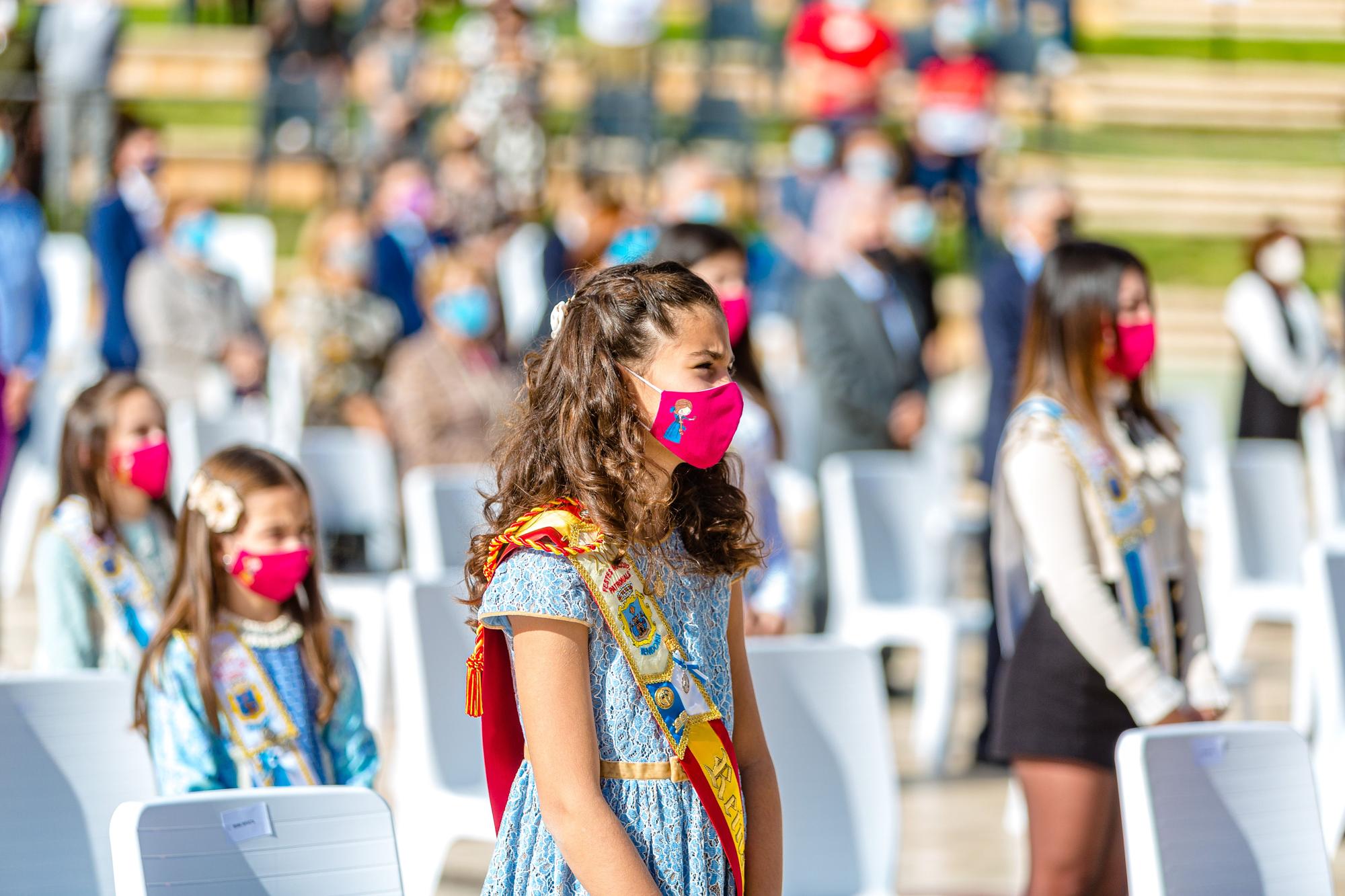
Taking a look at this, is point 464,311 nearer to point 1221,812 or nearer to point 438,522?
point 438,522

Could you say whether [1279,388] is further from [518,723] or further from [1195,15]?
[1195,15]

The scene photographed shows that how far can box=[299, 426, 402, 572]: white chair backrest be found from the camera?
596 cm

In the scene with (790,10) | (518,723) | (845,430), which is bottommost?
(518,723)

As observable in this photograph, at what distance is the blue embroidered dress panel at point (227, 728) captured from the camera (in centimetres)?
302

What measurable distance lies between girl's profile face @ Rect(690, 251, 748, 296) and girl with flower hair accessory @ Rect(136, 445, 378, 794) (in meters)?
0.98

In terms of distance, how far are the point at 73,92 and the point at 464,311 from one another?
5825mm

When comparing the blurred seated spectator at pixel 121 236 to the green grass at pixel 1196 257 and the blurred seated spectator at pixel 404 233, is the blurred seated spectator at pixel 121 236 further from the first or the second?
the green grass at pixel 1196 257

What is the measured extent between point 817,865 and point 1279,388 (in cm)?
505

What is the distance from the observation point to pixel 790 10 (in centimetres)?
1493

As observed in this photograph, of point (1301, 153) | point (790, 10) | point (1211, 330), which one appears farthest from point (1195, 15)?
point (1211, 330)

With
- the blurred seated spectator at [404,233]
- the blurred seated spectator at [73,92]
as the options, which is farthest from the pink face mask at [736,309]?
the blurred seated spectator at [73,92]

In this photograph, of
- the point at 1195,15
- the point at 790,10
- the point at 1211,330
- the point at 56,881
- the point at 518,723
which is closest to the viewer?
the point at 518,723

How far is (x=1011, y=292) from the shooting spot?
5992 millimetres

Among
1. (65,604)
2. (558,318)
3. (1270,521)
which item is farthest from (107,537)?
(1270,521)
